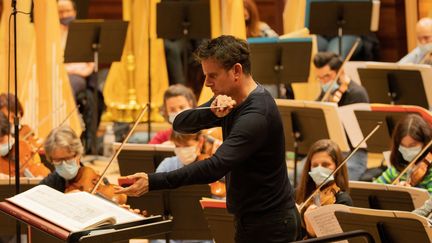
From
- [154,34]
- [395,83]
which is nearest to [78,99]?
[154,34]

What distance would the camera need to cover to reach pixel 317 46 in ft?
30.6

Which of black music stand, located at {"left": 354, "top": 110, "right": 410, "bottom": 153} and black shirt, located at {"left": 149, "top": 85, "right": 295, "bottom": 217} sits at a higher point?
black shirt, located at {"left": 149, "top": 85, "right": 295, "bottom": 217}

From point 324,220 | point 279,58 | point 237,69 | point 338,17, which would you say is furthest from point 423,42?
point 237,69

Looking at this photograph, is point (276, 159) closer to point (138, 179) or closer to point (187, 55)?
point (138, 179)

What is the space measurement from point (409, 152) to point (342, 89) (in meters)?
1.83

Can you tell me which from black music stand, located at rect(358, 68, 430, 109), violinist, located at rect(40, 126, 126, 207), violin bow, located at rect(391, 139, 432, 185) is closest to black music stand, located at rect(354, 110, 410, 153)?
violin bow, located at rect(391, 139, 432, 185)

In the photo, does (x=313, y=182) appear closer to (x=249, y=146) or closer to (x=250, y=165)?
(x=250, y=165)

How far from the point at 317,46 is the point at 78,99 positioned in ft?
7.14

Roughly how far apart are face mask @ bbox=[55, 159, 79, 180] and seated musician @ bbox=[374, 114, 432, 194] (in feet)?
5.76

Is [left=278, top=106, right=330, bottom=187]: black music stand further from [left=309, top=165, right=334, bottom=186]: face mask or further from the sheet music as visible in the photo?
the sheet music

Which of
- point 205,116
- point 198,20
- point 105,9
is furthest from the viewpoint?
point 105,9

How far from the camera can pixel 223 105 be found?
388 centimetres

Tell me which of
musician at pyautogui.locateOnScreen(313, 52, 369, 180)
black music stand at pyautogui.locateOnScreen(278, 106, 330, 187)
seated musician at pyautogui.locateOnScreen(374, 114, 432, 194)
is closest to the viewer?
seated musician at pyautogui.locateOnScreen(374, 114, 432, 194)

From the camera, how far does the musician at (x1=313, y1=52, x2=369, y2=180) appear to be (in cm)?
739
